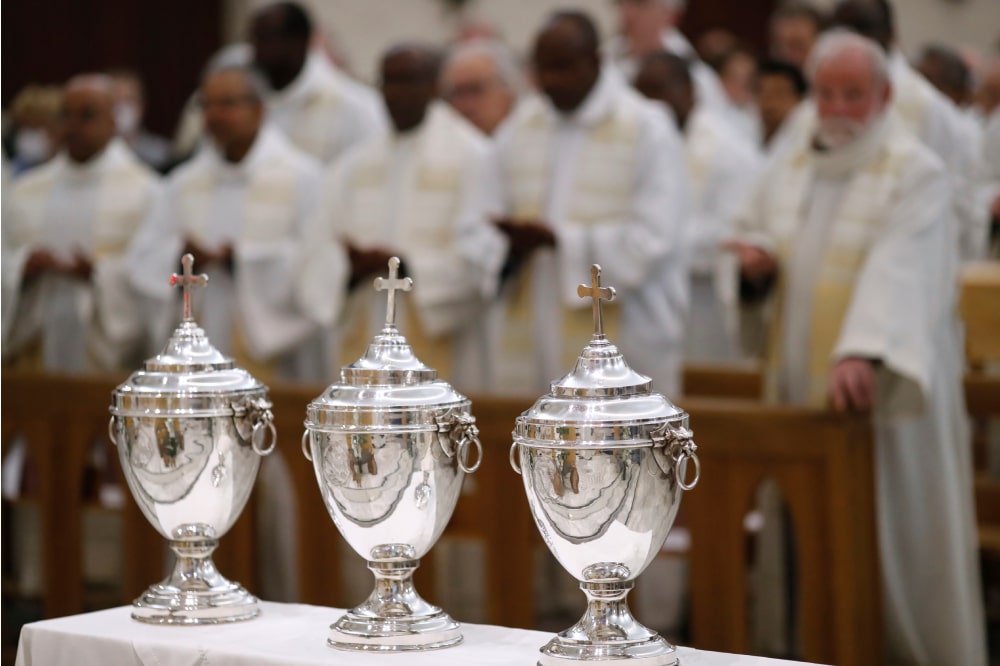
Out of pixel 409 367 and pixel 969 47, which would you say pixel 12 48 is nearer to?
pixel 969 47

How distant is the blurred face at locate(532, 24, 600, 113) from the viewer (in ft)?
20.5

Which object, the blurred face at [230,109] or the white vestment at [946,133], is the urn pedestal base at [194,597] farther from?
the white vestment at [946,133]

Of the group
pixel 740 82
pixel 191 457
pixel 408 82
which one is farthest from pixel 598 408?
pixel 740 82

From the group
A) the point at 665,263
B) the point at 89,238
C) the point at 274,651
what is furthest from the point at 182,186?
the point at 274,651

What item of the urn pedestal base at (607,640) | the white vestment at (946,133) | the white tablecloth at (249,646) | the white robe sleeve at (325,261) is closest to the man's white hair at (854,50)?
the white vestment at (946,133)

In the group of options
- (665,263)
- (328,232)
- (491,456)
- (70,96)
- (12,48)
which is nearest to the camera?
(491,456)

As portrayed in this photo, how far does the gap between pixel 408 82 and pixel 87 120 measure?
1730mm

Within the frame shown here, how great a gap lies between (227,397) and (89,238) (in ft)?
15.9

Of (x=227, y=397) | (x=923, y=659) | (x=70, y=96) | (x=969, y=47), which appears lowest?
(x=923, y=659)

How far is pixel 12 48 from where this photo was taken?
13.3m

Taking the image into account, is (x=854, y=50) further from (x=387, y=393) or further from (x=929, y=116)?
(x=387, y=393)

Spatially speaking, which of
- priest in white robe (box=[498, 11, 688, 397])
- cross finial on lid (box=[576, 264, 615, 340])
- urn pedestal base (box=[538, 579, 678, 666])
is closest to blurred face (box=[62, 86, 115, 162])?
priest in white robe (box=[498, 11, 688, 397])

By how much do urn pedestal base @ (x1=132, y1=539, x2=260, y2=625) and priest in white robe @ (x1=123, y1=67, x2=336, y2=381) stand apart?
3.65 metres

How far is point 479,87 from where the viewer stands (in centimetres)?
765
